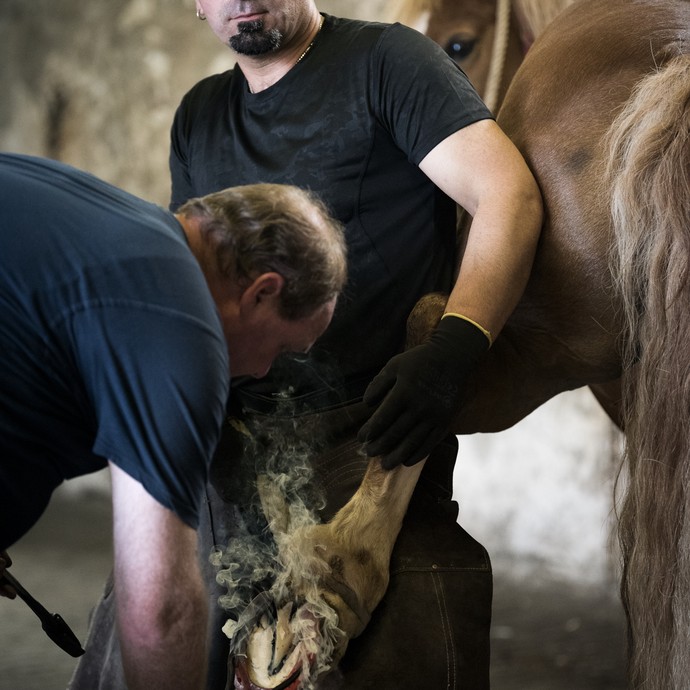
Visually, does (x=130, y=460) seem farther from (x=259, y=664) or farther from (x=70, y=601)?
(x=70, y=601)

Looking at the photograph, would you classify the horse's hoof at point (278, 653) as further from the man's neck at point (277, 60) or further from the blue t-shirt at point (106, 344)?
the man's neck at point (277, 60)

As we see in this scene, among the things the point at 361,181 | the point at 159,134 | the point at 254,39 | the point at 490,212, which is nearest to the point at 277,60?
the point at 254,39

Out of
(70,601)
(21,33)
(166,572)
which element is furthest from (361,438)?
(21,33)

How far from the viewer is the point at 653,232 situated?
93 cm

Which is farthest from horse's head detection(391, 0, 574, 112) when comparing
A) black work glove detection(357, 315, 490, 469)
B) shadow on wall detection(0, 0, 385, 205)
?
shadow on wall detection(0, 0, 385, 205)

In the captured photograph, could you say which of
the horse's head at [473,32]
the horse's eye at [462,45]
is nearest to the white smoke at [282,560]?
the horse's head at [473,32]

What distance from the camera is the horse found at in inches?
35.7

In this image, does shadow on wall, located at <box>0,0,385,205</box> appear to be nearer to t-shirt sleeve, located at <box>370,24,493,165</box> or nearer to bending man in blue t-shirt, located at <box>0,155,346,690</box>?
t-shirt sleeve, located at <box>370,24,493,165</box>

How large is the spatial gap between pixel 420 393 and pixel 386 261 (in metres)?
0.24

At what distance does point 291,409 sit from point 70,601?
1.61m

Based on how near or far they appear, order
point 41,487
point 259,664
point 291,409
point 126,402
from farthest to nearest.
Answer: point 291,409 < point 259,664 < point 41,487 < point 126,402

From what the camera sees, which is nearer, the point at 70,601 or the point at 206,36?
the point at 70,601

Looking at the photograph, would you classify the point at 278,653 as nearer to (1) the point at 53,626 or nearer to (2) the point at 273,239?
(1) the point at 53,626

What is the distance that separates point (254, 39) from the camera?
1.16 meters
